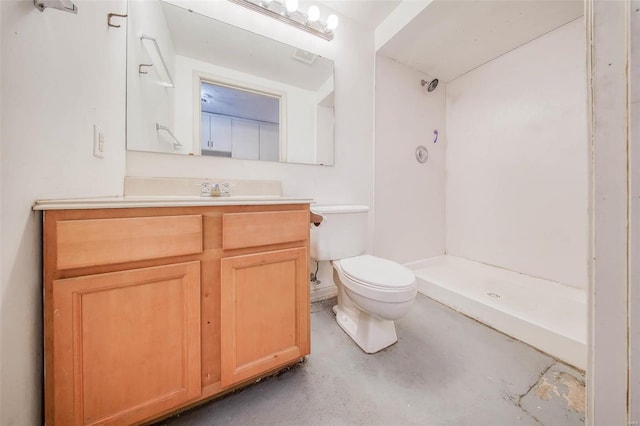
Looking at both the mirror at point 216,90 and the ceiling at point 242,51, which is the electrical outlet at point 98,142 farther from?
the ceiling at point 242,51

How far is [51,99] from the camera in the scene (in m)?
0.62

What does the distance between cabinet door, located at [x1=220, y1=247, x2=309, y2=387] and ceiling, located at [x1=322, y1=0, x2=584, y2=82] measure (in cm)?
179

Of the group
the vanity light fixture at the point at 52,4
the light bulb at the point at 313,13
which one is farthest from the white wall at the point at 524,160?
the vanity light fixture at the point at 52,4

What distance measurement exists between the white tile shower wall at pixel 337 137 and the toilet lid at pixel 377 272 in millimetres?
553

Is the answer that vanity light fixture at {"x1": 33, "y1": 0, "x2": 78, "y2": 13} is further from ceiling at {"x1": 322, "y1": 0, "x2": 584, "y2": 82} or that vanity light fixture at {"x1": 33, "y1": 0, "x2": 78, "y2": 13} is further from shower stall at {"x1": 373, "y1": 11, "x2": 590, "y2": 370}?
shower stall at {"x1": 373, "y1": 11, "x2": 590, "y2": 370}

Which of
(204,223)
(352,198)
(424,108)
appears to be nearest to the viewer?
(204,223)

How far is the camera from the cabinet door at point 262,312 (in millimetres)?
799

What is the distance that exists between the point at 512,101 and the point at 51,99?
2.74 m

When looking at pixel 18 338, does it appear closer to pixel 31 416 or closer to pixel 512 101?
pixel 31 416

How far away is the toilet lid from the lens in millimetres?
1064

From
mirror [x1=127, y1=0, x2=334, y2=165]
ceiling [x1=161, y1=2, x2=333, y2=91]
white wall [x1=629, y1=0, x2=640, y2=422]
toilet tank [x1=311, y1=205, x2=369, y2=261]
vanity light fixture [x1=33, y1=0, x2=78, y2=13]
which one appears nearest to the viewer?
white wall [x1=629, y1=0, x2=640, y2=422]

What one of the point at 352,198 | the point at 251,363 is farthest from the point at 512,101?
the point at 251,363

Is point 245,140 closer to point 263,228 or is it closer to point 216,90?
point 216,90

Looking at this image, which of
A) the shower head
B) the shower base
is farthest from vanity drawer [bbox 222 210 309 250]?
the shower head
